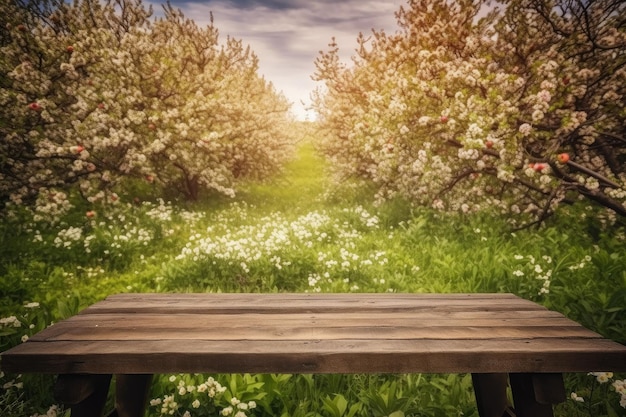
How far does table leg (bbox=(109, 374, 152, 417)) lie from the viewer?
230 centimetres

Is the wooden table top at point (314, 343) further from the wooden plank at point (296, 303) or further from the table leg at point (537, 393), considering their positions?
the table leg at point (537, 393)

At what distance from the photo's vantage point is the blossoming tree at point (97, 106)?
713cm

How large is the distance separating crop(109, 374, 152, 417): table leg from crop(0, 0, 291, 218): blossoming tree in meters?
5.65

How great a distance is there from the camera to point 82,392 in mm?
1648

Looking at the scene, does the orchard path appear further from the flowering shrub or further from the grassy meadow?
the flowering shrub

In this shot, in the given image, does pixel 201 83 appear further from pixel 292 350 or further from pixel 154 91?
pixel 292 350

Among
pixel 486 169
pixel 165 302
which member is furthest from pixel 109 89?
pixel 486 169

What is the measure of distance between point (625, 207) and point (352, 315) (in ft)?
16.3

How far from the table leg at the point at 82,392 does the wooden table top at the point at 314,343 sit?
0.14m

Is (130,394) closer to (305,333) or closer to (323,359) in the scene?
(305,333)

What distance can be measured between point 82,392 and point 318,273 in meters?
4.02

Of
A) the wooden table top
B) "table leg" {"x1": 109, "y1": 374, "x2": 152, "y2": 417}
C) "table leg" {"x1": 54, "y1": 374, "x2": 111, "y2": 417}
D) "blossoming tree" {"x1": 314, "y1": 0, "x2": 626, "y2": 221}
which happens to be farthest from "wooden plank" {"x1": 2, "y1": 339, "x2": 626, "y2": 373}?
"blossoming tree" {"x1": 314, "y1": 0, "x2": 626, "y2": 221}

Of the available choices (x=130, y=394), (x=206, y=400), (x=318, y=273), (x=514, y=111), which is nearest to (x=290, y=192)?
(x=318, y=273)

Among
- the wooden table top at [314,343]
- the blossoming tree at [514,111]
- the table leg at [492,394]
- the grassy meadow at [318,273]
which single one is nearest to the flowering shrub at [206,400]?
the grassy meadow at [318,273]
